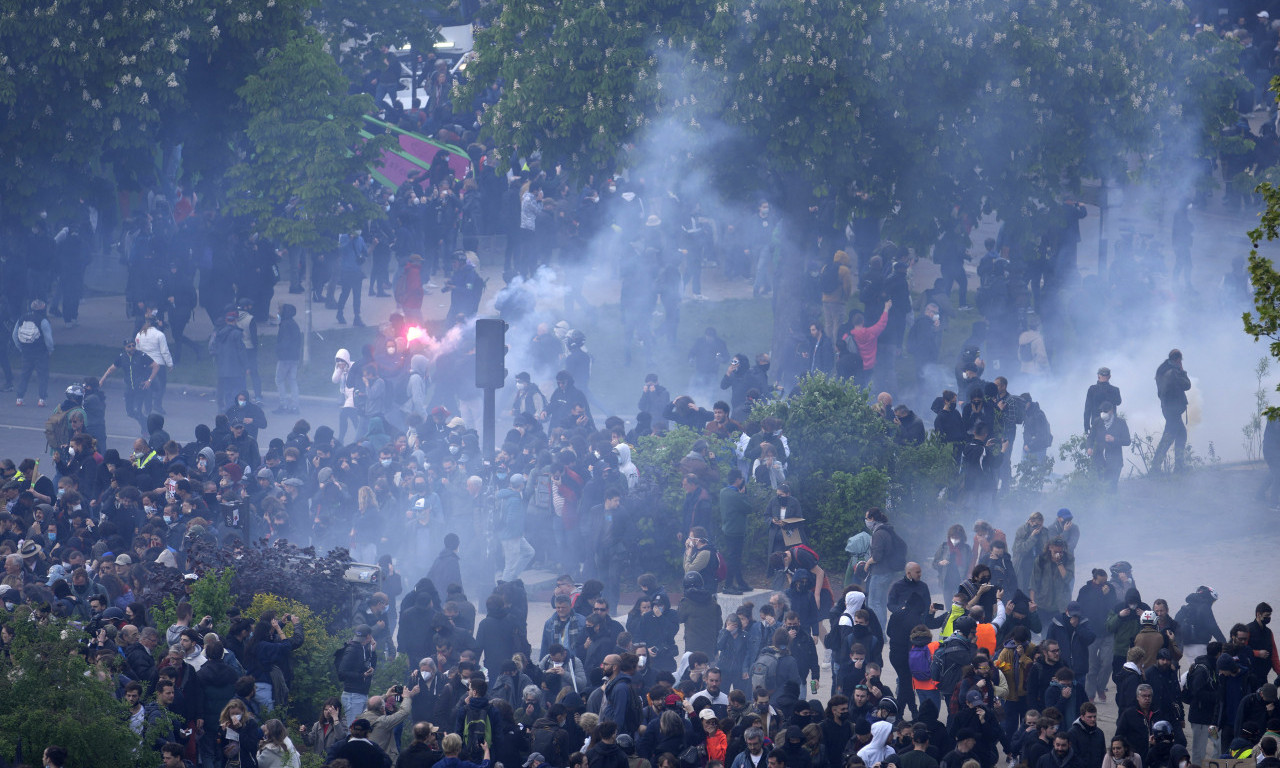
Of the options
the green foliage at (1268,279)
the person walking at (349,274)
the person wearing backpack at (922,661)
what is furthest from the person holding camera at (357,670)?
the person walking at (349,274)

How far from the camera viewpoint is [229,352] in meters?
24.5

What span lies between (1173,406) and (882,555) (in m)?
7.09

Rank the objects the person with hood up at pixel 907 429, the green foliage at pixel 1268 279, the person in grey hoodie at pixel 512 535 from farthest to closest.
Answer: the person with hood up at pixel 907 429
the person in grey hoodie at pixel 512 535
the green foliage at pixel 1268 279

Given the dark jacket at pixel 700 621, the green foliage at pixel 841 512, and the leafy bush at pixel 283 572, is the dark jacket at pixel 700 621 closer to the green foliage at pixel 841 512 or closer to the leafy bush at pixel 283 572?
the leafy bush at pixel 283 572

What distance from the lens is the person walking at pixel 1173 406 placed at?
21.4 metres

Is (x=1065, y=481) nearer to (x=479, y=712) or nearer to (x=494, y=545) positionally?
(x=494, y=545)

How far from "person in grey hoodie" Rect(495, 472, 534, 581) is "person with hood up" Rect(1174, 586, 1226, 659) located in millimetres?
6750

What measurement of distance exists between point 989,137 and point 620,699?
14236 mm

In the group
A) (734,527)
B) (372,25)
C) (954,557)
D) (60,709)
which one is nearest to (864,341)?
(734,527)

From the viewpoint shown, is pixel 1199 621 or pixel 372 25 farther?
pixel 372 25

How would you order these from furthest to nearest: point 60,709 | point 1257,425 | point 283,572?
1. point 1257,425
2. point 283,572
3. point 60,709

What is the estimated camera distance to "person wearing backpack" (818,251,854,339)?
26344mm

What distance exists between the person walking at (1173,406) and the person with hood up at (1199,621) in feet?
20.6

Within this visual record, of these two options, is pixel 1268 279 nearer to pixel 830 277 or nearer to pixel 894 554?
pixel 894 554
